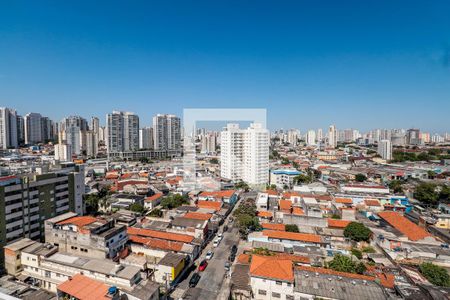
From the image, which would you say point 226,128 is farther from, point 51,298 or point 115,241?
point 51,298

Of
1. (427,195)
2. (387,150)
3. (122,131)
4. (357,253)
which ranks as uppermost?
(122,131)

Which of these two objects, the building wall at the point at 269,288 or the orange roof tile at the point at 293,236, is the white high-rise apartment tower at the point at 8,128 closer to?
the orange roof tile at the point at 293,236

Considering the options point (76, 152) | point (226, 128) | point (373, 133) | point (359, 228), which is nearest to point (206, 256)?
point (359, 228)

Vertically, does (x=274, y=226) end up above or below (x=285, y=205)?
below

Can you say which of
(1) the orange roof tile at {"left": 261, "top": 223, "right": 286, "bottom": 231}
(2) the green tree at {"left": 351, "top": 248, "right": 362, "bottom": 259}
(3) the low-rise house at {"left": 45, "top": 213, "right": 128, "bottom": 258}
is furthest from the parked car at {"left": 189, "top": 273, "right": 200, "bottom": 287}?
(2) the green tree at {"left": 351, "top": 248, "right": 362, "bottom": 259}


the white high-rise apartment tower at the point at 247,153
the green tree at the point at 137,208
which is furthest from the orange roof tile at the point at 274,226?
the white high-rise apartment tower at the point at 247,153

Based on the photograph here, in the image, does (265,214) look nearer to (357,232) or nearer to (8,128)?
(357,232)

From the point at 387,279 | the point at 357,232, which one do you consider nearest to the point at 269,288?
the point at 387,279
